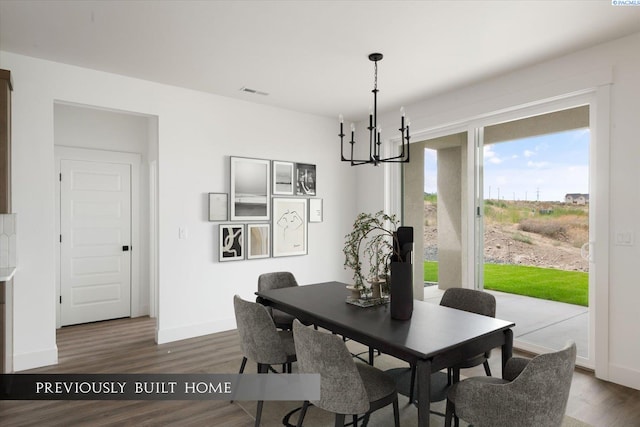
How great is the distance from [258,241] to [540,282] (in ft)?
10.2

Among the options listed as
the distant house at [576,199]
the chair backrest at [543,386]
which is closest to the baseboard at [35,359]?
the chair backrest at [543,386]

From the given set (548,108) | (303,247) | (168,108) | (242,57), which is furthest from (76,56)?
(548,108)

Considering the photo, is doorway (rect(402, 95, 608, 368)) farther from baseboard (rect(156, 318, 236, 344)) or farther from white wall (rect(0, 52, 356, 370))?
baseboard (rect(156, 318, 236, 344))

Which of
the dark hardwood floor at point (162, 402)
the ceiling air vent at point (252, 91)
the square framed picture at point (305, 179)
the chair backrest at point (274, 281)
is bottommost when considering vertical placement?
the dark hardwood floor at point (162, 402)

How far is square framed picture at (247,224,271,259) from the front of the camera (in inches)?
183

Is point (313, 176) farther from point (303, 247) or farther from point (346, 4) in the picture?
point (346, 4)

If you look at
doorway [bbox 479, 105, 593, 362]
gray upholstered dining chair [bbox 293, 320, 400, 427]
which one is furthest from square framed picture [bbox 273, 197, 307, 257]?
gray upholstered dining chair [bbox 293, 320, 400, 427]

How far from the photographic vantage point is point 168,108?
410 cm

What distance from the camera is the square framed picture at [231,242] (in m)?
4.44

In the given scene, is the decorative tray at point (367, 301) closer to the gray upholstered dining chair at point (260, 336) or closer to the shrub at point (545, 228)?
the gray upholstered dining chair at point (260, 336)

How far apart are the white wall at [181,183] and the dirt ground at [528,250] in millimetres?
2188

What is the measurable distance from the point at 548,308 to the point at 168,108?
172 inches

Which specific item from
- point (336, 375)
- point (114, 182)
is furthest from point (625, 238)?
point (114, 182)

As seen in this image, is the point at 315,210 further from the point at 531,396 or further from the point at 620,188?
the point at 531,396
